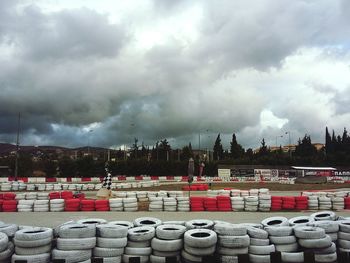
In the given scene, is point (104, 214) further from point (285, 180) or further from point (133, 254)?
point (285, 180)

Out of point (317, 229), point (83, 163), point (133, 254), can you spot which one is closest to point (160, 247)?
point (133, 254)

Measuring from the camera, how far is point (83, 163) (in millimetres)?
73000

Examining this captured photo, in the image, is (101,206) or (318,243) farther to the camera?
(101,206)

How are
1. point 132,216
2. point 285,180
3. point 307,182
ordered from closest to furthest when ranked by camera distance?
point 132,216 → point 307,182 → point 285,180

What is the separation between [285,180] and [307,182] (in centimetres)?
461

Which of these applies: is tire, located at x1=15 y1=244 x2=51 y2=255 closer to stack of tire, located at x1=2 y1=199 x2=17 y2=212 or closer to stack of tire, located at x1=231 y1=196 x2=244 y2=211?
stack of tire, located at x1=231 y1=196 x2=244 y2=211

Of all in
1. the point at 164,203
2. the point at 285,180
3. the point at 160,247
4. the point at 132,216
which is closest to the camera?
the point at 160,247

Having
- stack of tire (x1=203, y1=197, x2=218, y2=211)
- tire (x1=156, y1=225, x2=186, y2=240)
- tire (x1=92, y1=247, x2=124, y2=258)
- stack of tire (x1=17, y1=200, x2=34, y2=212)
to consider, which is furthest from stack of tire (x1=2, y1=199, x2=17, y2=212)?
tire (x1=156, y1=225, x2=186, y2=240)

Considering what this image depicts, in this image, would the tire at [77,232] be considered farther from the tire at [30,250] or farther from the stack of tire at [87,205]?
the stack of tire at [87,205]

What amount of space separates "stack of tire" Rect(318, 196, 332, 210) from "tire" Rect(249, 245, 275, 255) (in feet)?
44.6

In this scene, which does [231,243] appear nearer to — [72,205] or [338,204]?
[72,205]

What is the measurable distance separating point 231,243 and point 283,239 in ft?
3.74

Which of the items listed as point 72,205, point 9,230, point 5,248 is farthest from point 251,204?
point 5,248

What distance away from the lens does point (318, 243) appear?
7.93 meters
